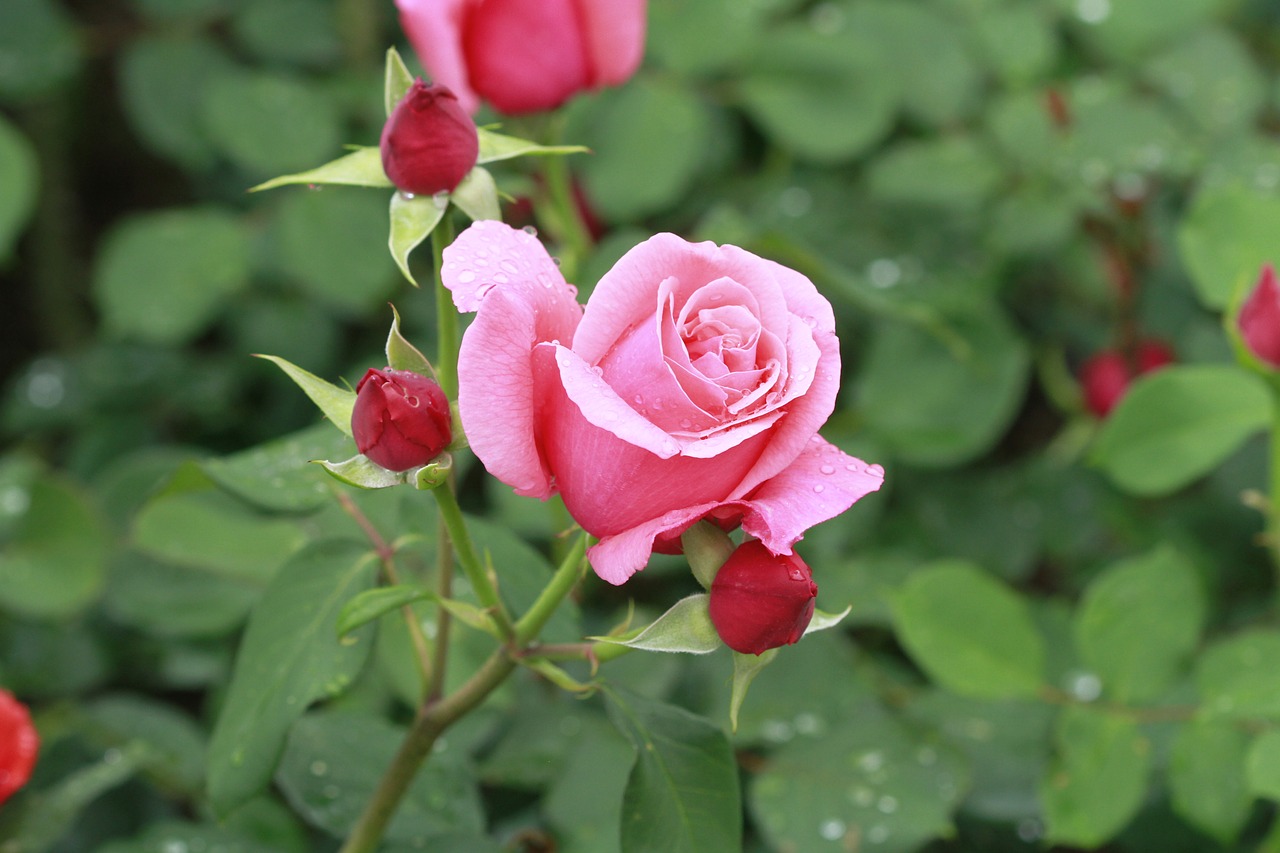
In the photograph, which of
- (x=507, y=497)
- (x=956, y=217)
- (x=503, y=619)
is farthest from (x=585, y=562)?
(x=956, y=217)

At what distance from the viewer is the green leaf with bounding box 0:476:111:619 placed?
1210mm

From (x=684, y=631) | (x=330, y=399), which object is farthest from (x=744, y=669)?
(x=330, y=399)

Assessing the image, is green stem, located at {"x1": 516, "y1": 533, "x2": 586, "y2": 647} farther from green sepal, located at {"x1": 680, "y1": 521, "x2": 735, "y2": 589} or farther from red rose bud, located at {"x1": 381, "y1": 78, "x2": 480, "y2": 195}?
red rose bud, located at {"x1": 381, "y1": 78, "x2": 480, "y2": 195}

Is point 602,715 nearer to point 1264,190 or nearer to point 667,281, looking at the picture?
point 667,281

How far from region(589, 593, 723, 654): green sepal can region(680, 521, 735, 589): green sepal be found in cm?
1

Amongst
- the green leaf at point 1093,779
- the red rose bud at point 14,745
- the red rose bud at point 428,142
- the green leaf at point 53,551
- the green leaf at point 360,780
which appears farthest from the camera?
the green leaf at point 53,551

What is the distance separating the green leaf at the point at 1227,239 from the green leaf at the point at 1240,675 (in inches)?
13.8

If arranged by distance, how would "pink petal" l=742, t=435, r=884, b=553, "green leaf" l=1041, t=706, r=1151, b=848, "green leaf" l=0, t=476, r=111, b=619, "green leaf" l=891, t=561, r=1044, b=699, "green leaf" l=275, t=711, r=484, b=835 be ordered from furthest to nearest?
"green leaf" l=0, t=476, r=111, b=619
"green leaf" l=891, t=561, r=1044, b=699
"green leaf" l=1041, t=706, r=1151, b=848
"green leaf" l=275, t=711, r=484, b=835
"pink petal" l=742, t=435, r=884, b=553

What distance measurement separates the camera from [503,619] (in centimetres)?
66

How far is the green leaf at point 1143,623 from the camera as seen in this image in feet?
3.51

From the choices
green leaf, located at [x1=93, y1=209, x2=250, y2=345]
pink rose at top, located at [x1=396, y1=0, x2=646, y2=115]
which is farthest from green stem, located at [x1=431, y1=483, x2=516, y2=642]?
green leaf, located at [x1=93, y1=209, x2=250, y2=345]

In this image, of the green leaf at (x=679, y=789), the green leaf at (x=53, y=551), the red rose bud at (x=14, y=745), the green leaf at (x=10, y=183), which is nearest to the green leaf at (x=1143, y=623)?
the green leaf at (x=679, y=789)

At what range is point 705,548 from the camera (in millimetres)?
568

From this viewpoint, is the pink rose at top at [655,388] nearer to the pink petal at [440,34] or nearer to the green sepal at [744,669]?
the green sepal at [744,669]
